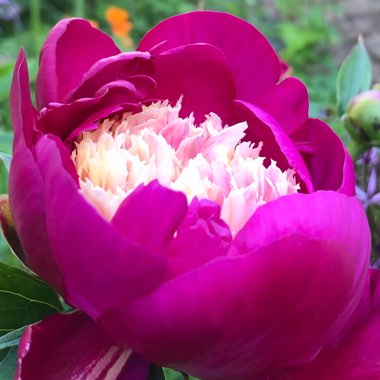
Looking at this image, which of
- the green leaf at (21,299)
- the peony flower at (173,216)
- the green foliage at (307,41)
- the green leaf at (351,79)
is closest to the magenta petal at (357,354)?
the peony flower at (173,216)

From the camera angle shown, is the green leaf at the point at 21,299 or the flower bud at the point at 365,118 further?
the flower bud at the point at 365,118

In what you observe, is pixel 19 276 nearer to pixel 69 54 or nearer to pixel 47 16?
pixel 69 54

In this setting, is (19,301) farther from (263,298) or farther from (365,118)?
(365,118)

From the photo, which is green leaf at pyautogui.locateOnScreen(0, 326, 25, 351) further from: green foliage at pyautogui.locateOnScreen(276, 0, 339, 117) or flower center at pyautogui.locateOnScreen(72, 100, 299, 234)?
green foliage at pyautogui.locateOnScreen(276, 0, 339, 117)

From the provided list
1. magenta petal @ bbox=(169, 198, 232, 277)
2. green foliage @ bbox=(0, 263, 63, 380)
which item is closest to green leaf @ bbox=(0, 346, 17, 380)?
green foliage @ bbox=(0, 263, 63, 380)

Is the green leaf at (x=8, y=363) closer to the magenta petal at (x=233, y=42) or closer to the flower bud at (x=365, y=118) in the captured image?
the magenta petal at (x=233, y=42)

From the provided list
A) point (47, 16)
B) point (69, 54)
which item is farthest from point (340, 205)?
point (47, 16)
